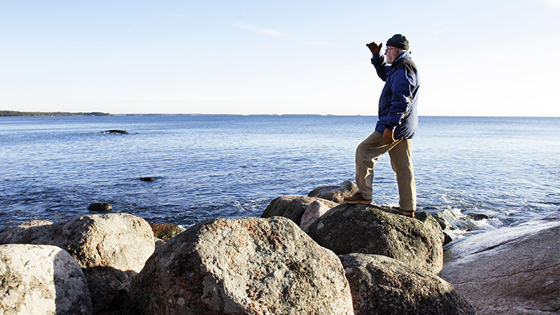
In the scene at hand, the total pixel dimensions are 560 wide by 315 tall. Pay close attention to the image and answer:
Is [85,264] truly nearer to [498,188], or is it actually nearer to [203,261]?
[203,261]

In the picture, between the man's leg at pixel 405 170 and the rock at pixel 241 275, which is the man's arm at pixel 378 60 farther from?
the rock at pixel 241 275

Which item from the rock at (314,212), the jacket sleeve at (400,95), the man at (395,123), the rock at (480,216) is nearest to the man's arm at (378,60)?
the man at (395,123)

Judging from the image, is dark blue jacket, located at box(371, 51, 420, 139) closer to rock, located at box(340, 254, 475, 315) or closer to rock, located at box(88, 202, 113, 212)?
rock, located at box(340, 254, 475, 315)

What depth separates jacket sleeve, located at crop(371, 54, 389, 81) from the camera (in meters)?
6.29

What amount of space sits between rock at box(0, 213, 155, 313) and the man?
3.35m

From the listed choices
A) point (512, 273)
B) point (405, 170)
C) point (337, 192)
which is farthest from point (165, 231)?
point (512, 273)

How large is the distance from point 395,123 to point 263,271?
127 inches

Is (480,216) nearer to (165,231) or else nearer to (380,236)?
(380,236)

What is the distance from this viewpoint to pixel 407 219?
19.5 ft

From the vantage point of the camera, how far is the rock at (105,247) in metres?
4.10

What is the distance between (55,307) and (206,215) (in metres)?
10.8

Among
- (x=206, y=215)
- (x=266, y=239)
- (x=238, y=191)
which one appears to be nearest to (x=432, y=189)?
(x=238, y=191)

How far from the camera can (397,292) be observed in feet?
12.9

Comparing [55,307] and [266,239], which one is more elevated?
[266,239]
